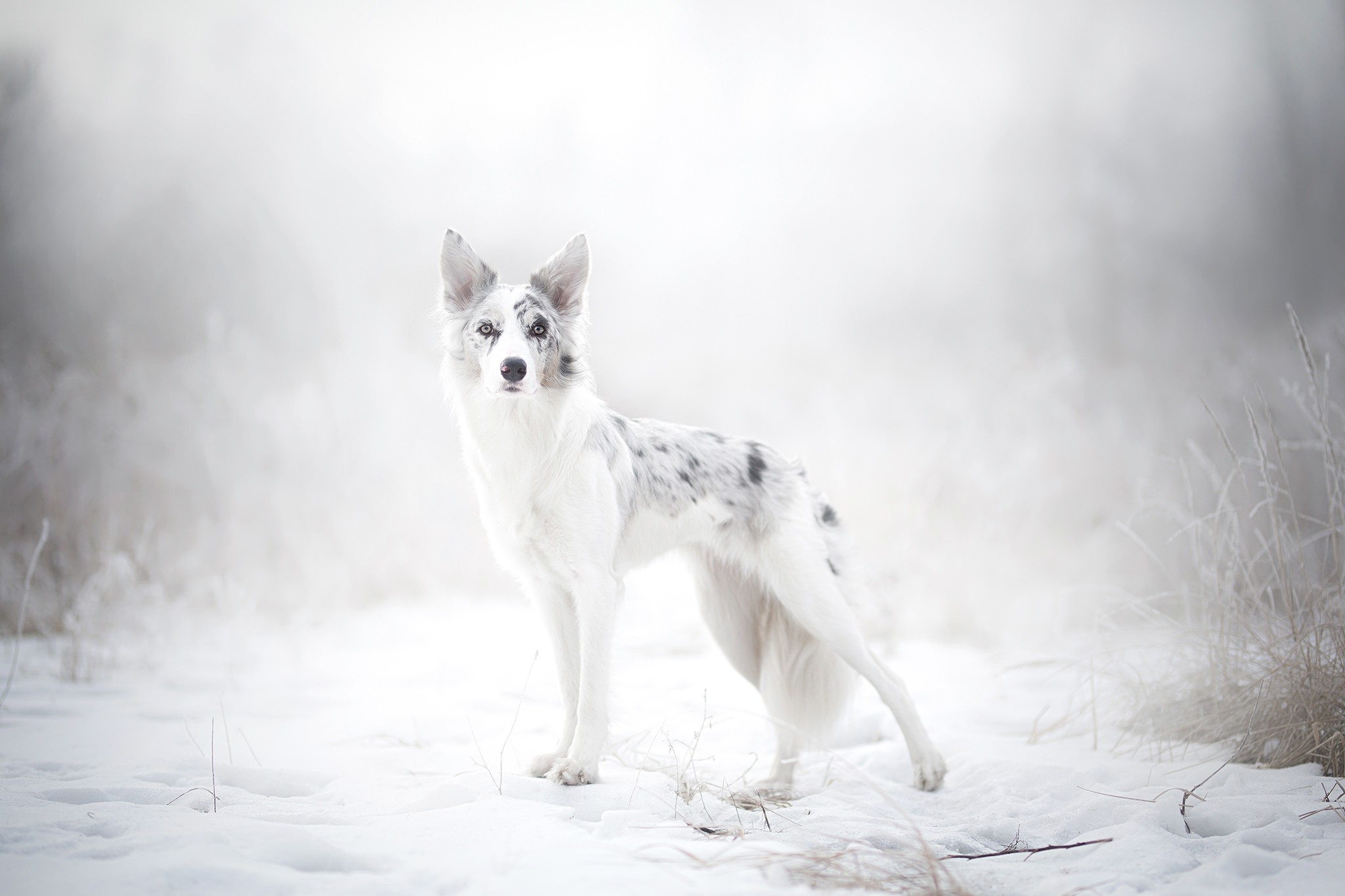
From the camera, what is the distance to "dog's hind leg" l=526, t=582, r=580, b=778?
2.44 meters

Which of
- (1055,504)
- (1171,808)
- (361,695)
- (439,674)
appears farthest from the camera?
(1055,504)

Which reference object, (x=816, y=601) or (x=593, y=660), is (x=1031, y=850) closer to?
(x=816, y=601)

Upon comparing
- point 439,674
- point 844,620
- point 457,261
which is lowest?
point 439,674

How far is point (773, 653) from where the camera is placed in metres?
2.86

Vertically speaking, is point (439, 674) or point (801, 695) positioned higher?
point (801, 695)

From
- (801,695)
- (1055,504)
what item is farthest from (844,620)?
(1055,504)

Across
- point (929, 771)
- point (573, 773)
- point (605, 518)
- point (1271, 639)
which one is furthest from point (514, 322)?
point (1271, 639)

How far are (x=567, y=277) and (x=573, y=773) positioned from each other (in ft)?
5.45

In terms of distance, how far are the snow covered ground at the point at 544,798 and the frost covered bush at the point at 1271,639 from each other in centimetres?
15

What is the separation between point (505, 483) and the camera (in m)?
2.30

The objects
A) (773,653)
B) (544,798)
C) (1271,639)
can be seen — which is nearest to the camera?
(544,798)

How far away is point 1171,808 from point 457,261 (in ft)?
9.06

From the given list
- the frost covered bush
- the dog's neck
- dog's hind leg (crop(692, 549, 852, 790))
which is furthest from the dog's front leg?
the frost covered bush

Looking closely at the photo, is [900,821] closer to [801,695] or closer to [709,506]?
[801,695]
